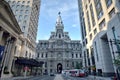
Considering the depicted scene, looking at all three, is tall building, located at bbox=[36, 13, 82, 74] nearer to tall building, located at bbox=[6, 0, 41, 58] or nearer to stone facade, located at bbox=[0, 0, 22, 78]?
tall building, located at bbox=[6, 0, 41, 58]

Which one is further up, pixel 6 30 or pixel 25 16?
pixel 25 16

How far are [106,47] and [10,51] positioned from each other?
33581 mm

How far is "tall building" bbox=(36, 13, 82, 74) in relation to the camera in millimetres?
88562

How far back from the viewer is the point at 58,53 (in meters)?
91.8

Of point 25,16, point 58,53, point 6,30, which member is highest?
point 25,16

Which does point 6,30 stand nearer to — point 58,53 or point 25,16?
point 25,16

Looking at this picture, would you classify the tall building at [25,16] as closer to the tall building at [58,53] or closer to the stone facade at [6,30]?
the stone facade at [6,30]

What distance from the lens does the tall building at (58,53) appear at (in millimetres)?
88562

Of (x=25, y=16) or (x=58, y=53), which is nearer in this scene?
(x=25, y=16)

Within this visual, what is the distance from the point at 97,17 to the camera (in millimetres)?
45219

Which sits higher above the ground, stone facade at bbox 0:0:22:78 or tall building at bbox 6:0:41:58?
tall building at bbox 6:0:41:58

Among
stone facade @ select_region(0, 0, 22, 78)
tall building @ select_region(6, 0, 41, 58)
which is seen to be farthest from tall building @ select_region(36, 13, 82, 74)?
stone facade @ select_region(0, 0, 22, 78)

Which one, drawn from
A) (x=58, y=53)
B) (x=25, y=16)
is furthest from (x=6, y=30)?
(x=58, y=53)

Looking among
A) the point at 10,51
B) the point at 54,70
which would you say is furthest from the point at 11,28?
the point at 54,70
